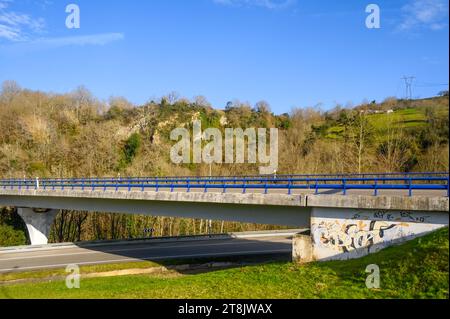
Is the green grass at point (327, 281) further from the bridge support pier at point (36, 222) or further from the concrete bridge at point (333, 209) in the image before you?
the bridge support pier at point (36, 222)

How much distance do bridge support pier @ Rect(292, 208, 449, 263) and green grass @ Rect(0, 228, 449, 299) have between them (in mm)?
524

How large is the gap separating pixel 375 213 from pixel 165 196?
425 inches

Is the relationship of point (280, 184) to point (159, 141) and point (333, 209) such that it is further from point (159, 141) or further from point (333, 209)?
point (159, 141)

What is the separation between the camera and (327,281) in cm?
1252

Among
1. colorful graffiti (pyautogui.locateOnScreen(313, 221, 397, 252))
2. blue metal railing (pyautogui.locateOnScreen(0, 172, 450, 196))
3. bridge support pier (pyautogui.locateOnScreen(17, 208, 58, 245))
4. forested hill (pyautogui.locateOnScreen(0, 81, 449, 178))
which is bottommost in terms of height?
bridge support pier (pyautogui.locateOnScreen(17, 208, 58, 245))

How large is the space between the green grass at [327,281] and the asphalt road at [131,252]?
29.8 ft

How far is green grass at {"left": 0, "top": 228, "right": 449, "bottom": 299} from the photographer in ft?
35.6

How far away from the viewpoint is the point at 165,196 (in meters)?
21.1

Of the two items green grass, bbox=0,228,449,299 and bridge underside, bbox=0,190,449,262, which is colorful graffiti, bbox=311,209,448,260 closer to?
bridge underside, bbox=0,190,449,262

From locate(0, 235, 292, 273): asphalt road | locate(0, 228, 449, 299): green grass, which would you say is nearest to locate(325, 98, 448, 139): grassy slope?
locate(0, 235, 292, 273): asphalt road

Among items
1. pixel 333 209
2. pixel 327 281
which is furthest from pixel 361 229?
pixel 327 281

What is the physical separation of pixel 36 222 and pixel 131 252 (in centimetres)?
1195

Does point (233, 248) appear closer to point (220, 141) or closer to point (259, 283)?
point (259, 283)
